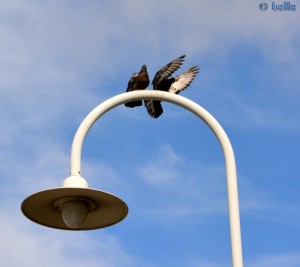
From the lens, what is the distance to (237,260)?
6.74m

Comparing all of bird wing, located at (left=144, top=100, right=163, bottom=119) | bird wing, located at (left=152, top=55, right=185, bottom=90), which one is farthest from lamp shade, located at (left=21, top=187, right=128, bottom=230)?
bird wing, located at (left=152, top=55, right=185, bottom=90)

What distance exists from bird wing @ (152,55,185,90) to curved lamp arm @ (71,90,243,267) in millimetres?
235

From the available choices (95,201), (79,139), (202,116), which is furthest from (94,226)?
(202,116)

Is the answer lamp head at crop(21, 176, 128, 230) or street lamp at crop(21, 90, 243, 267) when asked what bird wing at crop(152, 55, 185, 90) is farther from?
lamp head at crop(21, 176, 128, 230)

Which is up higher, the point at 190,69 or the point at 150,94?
the point at 190,69

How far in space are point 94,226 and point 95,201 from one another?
41 centimetres

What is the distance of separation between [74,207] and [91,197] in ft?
0.59

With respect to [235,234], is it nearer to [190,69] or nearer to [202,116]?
[202,116]

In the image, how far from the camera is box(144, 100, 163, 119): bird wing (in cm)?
808

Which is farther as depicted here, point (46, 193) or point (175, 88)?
point (175, 88)

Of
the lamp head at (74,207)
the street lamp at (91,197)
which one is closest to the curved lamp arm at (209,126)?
the street lamp at (91,197)

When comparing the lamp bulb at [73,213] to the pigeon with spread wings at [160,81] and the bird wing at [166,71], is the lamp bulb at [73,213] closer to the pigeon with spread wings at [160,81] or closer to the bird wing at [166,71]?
the pigeon with spread wings at [160,81]

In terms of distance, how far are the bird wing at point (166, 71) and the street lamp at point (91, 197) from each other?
235mm

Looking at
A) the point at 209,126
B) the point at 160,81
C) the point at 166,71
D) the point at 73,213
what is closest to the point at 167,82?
the point at 160,81
